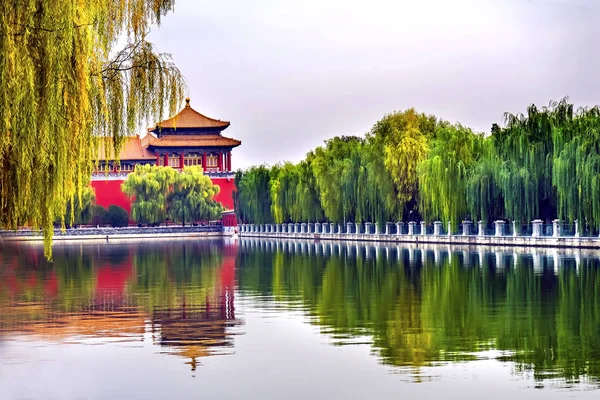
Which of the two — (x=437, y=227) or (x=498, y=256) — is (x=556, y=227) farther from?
(x=437, y=227)

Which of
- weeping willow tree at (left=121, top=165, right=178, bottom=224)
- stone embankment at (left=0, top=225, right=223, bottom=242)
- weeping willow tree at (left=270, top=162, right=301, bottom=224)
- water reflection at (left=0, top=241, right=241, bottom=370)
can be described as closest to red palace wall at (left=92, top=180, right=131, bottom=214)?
weeping willow tree at (left=121, top=165, right=178, bottom=224)

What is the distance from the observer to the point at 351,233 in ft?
187

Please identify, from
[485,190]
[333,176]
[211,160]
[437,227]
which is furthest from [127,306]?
[211,160]

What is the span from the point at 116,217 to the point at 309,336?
222 feet

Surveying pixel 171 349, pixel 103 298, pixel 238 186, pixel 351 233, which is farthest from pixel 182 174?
pixel 171 349

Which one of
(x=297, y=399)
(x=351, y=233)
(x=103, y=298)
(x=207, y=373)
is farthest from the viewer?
(x=351, y=233)

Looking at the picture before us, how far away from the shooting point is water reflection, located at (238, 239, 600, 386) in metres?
11.8

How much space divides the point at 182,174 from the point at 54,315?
64025 millimetres

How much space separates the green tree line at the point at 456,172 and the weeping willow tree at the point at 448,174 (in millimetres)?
35

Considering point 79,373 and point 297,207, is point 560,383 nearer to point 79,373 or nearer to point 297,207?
point 79,373

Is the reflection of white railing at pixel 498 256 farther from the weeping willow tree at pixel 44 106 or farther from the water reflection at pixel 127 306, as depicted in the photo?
the weeping willow tree at pixel 44 106

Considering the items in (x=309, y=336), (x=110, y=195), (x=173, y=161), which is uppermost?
(x=173, y=161)

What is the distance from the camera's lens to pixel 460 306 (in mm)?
17125

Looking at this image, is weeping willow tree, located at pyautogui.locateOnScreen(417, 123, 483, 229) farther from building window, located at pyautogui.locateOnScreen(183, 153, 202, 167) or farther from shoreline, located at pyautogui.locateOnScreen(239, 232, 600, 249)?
building window, located at pyautogui.locateOnScreen(183, 153, 202, 167)
